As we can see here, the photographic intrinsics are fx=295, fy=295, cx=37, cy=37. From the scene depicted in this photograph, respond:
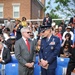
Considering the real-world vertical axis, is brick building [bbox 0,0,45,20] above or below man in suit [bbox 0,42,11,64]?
above

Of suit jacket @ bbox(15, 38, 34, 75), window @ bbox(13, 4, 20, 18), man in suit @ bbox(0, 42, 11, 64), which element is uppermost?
window @ bbox(13, 4, 20, 18)

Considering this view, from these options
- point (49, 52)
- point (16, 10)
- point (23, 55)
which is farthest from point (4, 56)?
point (16, 10)

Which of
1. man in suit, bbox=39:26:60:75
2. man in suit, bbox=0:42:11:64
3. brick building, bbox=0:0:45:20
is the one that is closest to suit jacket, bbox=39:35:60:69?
man in suit, bbox=39:26:60:75

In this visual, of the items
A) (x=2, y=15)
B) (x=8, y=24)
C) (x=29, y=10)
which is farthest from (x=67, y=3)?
(x=8, y=24)

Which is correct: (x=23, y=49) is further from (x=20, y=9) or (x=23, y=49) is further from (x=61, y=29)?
(x=20, y=9)

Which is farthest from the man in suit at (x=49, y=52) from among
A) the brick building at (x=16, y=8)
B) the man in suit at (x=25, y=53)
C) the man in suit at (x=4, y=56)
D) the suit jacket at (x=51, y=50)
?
the brick building at (x=16, y=8)

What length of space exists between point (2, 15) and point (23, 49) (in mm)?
29761

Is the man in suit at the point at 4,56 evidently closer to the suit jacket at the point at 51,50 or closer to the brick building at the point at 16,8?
the suit jacket at the point at 51,50

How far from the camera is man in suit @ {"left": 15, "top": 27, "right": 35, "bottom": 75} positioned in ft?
22.4

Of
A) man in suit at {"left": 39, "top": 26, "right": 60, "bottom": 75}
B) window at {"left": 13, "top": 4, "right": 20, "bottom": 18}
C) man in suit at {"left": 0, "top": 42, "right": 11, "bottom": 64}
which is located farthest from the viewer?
window at {"left": 13, "top": 4, "right": 20, "bottom": 18}

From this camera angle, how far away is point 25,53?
687 cm

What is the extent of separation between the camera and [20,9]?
3647 centimetres

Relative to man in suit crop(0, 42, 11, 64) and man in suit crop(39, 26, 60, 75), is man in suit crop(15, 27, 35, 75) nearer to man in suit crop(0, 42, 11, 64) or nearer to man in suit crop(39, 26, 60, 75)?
man in suit crop(39, 26, 60, 75)

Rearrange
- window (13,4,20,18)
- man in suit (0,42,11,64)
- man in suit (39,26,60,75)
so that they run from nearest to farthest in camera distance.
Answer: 1. man in suit (39,26,60,75)
2. man in suit (0,42,11,64)
3. window (13,4,20,18)
